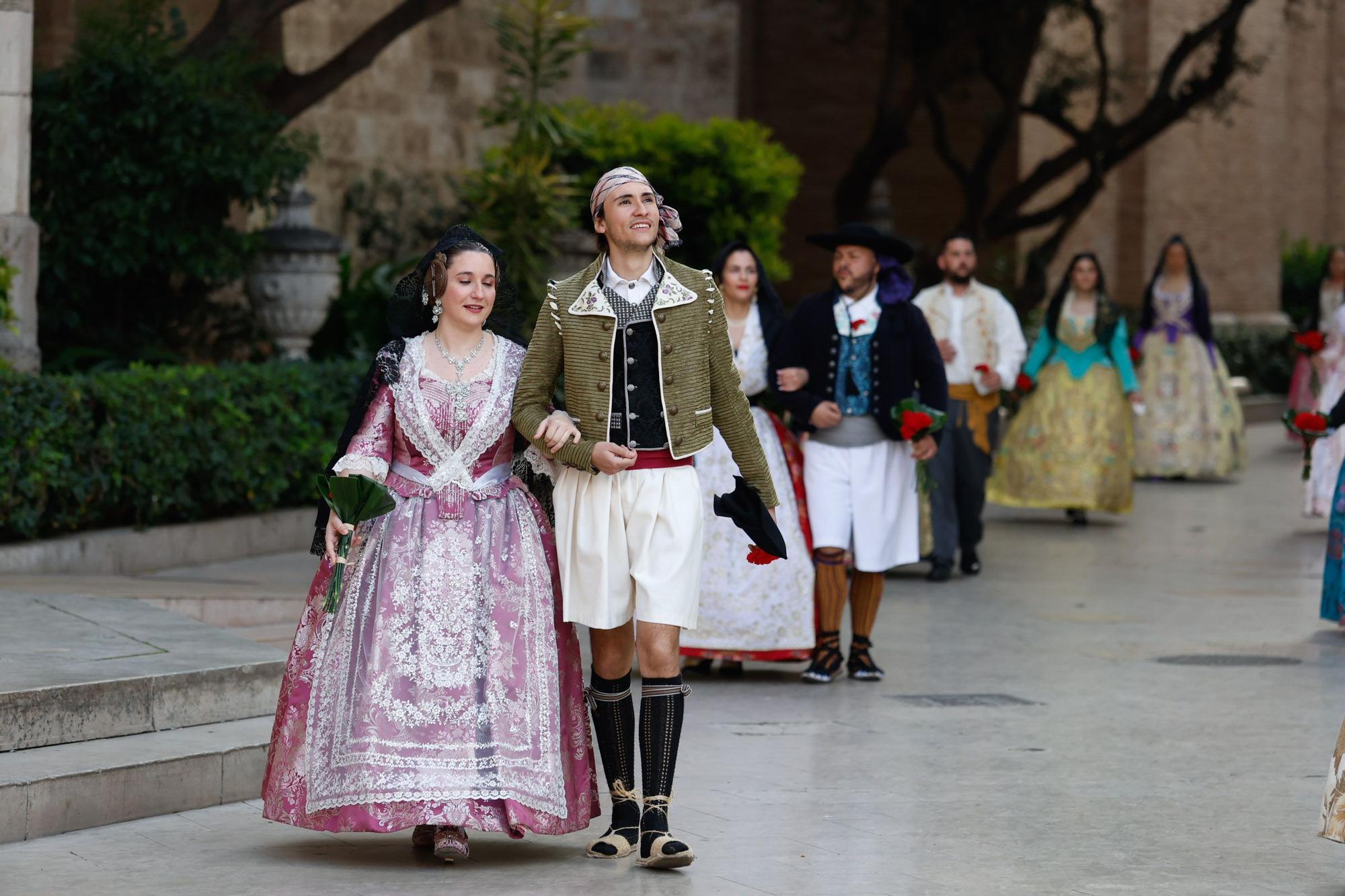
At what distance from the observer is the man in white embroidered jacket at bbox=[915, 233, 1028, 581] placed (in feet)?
40.1

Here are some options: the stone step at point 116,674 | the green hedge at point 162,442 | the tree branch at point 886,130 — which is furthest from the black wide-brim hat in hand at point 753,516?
the tree branch at point 886,130

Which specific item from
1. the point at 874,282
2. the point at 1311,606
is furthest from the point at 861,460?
the point at 1311,606

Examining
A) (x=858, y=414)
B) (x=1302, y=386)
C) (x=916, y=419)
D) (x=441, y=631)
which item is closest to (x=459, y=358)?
(x=441, y=631)

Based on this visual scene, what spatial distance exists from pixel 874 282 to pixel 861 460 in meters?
0.77

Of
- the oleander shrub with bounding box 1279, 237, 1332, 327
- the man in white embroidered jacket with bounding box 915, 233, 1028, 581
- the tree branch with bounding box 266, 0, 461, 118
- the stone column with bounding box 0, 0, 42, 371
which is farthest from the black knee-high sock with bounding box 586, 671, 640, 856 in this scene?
the oleander shrub with bounding box 1279, 237, 1332, 327

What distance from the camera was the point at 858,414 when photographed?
879 centimetres

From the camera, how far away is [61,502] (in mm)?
10000

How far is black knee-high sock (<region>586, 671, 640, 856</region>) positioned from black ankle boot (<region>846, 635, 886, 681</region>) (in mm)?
3042

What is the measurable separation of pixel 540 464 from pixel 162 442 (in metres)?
4.99

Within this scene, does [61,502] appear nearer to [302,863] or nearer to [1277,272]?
[302,863]

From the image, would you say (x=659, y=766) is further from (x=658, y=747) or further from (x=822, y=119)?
(x=822, y=119)

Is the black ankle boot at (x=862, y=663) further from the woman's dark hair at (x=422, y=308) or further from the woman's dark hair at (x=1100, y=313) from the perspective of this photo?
the woman's dark hair at (x=1100, y=313)

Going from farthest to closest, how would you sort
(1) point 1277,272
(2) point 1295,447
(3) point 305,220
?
(1) point 1277,272 < (2) point 1295,447 < (3) point 305,220

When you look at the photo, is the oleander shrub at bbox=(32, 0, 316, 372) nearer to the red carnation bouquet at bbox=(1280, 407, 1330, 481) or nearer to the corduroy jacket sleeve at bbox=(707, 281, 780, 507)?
the red carnation bouquet at bbox=(1280, 407, 1330, 481)
